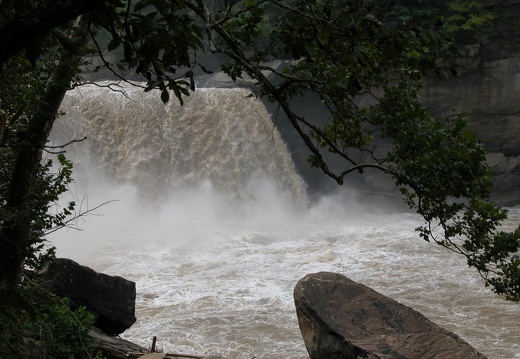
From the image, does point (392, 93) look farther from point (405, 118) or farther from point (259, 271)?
point (259, 271)

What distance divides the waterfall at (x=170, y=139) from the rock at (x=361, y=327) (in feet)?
34.4

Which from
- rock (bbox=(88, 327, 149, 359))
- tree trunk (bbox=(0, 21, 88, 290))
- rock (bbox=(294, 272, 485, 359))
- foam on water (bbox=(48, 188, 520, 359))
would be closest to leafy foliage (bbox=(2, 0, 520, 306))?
tree trunk (bbox=(0, 21, 88, 290))

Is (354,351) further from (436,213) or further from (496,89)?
(496,89)

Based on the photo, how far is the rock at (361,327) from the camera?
6629 millimetres

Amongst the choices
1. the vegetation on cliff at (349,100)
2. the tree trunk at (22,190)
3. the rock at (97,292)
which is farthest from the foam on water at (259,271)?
the vegetation on cliff at (349,100)

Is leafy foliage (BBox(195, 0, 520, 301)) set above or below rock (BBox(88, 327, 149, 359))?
above

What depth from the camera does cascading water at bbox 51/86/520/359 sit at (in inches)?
406

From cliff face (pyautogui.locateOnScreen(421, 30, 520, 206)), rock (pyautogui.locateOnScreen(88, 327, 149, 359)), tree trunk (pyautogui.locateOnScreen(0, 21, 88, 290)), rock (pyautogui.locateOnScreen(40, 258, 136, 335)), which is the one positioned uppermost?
cliff face (pyautogui.locateOnScreen(421, 30, 520, 206))

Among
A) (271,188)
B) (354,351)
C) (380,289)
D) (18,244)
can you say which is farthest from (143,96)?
(18,244)

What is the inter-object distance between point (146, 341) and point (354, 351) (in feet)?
12.4

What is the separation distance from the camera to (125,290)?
7.70 meters

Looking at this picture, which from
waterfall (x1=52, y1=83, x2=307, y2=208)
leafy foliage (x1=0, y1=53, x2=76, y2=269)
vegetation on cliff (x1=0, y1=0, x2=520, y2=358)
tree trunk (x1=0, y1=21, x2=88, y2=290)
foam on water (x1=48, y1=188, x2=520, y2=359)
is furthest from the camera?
waterfall (x1=52, y1=83, x2=307, y2=208)

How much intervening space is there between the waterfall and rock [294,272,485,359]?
1049 cm

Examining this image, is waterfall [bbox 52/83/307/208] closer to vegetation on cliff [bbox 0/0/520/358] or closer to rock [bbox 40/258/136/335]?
rock [bbox 40/258/136/335]
